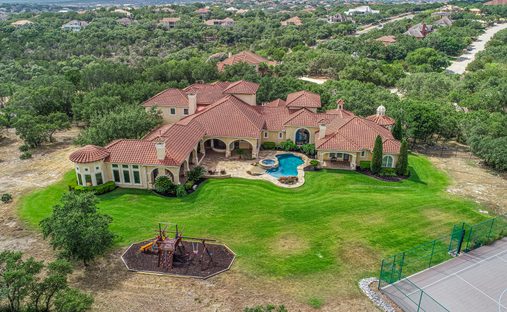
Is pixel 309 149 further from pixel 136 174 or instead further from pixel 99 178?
pixel 99 178

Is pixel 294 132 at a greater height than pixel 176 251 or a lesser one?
greater

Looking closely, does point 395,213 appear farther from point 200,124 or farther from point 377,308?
point 200,124

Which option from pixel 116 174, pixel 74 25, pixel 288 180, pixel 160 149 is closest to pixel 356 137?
pixel 288 180

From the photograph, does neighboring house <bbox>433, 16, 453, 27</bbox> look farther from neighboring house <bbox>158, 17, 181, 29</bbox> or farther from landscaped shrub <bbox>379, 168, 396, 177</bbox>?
landscaped shrub <bbox>379, 168, 396, 177</bbox>

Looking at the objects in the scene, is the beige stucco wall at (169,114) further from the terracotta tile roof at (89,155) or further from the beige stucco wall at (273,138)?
the terracotta tile roof at (89,155)

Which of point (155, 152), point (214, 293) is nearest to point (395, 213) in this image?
point (214, 293)
